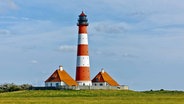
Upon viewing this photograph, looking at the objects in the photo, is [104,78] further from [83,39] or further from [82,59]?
[83,39]

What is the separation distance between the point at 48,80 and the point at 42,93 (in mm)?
12428

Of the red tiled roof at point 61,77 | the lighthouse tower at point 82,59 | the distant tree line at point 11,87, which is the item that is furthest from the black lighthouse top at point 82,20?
the distant tree line at point 11,87

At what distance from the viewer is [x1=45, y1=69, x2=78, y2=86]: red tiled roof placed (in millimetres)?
90500

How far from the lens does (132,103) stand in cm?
5153

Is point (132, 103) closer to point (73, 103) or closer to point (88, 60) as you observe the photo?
point (73, 103)

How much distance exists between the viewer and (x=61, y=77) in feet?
300

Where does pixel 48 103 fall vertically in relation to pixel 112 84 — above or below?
below

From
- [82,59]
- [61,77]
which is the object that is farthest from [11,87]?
[82,59]

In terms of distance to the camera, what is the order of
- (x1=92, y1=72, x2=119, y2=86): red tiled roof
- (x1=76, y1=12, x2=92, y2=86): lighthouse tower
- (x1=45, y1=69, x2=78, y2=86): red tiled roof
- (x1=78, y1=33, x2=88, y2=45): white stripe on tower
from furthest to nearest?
(x1=92, y1=72, x2=119, y2=86): red tiled roof
(x1=45, y1=69, x2=78, y2=86): red tiled roof
(x1=78, y1=33, x2=88, y2=45): white stripe on tower
(x1=76, y1=12, x2=92, y2=86): lighthouse tower

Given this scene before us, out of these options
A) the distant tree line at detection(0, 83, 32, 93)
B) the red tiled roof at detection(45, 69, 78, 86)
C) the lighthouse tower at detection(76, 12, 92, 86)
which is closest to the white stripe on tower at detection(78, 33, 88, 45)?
the lighthouse tower at detection(76, 12, 92, 86)

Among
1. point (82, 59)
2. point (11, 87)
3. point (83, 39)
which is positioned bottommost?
point (11, 87)

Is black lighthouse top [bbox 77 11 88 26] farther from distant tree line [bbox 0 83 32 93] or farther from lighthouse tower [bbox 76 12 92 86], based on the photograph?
distant tree line [bbox 0 83 32 93]

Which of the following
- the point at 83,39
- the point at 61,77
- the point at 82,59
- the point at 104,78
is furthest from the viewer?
the point at 104,78

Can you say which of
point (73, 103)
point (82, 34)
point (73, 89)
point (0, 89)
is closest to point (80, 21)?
point (82, 34)
